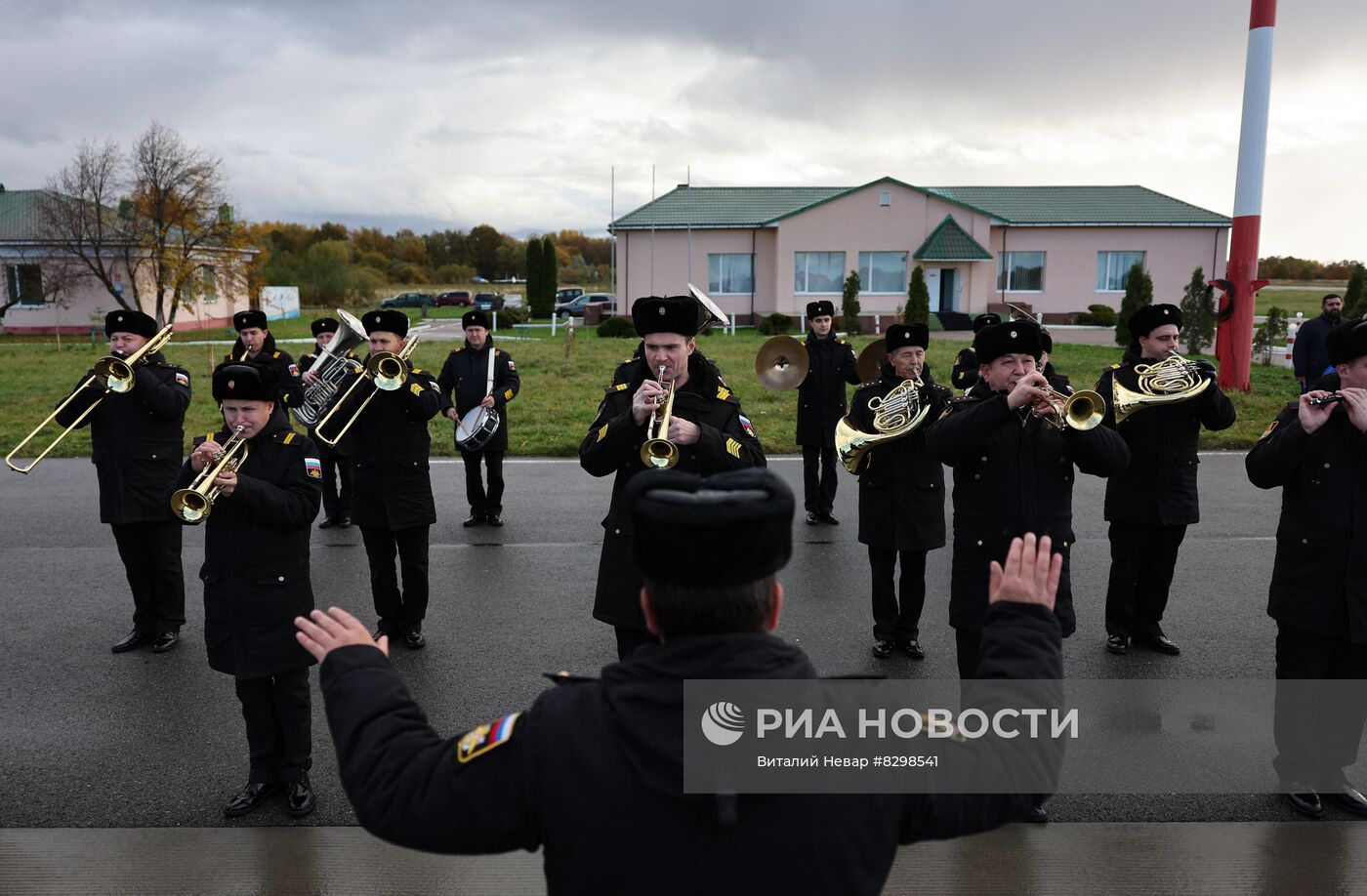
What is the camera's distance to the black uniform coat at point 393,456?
6.41 meters

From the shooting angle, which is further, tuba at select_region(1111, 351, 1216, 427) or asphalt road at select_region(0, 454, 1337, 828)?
tuba at select_region(1111, 351, 1216, 427)

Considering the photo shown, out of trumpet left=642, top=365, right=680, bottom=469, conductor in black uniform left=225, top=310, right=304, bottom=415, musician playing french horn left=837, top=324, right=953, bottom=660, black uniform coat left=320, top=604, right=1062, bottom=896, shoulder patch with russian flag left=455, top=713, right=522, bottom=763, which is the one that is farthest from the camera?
conductor in black uniform left=225, top=310, right=304, bottom=415

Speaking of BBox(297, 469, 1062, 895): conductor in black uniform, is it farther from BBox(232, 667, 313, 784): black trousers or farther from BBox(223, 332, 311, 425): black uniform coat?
BBox(223, 332, 311, 425): black uniform coat

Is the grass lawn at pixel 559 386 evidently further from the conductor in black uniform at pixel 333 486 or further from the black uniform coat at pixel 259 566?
the black uniform coat at pixel 259 566

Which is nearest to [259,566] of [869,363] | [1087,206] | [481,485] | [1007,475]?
[1007,475]

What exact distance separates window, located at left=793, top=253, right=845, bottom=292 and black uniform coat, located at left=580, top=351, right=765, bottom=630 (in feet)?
107

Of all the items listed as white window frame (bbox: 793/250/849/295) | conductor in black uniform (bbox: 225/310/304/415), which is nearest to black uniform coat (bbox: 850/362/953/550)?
conductor in black uniform (bbox: 225/310/304/415)

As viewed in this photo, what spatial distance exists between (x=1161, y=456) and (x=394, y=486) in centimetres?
500

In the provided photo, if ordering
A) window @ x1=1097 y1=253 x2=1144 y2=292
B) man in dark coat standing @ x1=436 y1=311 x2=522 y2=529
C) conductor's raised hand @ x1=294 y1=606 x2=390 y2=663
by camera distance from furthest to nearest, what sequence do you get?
window @ x1=1097 y1=253 x2=1144 y2=292
man in dark coat standing @ x1=436 y1=311 x2=522 y2=529
conductor's raised hand @ x1=294 y1=606 x2=390 y2=663

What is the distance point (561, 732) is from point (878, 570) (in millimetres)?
4847

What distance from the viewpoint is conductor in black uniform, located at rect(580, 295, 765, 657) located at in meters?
4.35

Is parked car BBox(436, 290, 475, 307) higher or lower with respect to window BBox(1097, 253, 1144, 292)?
A: lower

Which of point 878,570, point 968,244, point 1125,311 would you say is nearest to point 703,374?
point 878,570

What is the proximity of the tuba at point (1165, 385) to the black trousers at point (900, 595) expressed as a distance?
1619 mm
